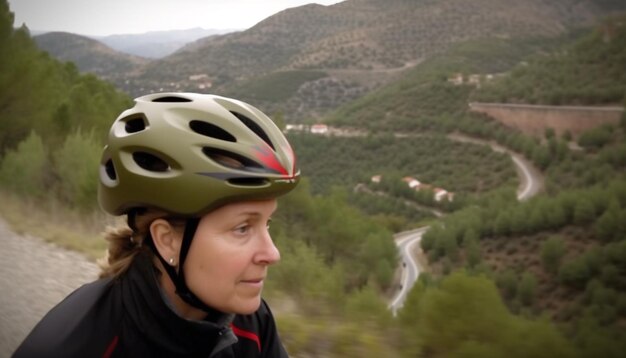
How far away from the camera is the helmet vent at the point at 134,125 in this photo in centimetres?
172

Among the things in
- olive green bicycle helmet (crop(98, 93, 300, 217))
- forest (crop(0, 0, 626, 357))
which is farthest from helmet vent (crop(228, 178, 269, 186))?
forest (crop(0, 0, 626, 357))

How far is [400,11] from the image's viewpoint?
369ft

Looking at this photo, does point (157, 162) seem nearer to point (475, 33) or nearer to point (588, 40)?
point (588, 40)

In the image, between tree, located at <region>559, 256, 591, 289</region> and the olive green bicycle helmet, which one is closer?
the olive green bicycle helmet

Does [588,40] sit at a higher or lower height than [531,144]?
higher

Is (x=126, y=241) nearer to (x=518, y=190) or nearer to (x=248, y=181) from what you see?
(x=248, y=181)

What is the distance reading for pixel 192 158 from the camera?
1493 millimetres

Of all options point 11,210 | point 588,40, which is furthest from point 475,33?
point 11,210

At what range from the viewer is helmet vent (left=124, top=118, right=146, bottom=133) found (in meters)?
1.72

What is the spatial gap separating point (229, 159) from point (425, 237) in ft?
105

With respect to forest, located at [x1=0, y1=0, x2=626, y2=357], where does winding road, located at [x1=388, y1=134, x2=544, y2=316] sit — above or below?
below

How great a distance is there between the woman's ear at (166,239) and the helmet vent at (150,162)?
0.60 ft

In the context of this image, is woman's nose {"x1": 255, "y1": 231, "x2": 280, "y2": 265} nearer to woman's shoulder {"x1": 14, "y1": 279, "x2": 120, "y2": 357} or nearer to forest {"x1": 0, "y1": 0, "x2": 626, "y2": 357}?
woman's shoulder {"x1": 14, "y1": 279, "x2": 120, "y2": 357}

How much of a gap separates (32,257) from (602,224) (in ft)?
55.5
